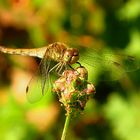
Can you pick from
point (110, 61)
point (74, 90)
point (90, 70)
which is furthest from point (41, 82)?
point (90, 70)

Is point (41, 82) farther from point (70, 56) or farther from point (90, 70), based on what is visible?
point (90, 70)

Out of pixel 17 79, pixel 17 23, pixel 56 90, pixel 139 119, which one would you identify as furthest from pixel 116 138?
pixel 56 90

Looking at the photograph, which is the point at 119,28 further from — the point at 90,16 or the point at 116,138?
the point at 116,138

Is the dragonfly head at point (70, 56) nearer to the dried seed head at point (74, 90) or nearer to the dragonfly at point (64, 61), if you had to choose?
the dragonfly at point (64, 61)

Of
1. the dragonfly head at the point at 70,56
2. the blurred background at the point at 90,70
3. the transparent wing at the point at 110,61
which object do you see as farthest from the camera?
the blurred background at the point at 90,70

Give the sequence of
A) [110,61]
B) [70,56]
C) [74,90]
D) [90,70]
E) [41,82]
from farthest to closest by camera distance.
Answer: [90,70] < [110,61] < [41,82] < [70,56] < [74,90]

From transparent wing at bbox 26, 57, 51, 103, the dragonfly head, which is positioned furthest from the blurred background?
the dragonfly head

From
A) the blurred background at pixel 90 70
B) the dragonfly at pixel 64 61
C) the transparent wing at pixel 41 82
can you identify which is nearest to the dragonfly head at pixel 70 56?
the dragonfly at pixel 64 61

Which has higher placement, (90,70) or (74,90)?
(90,70)
